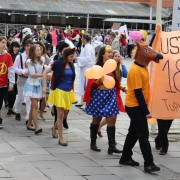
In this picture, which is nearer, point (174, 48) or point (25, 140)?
point (174, 48)

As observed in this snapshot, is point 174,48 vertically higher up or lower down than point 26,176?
higher up

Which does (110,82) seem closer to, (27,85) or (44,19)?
(27,85)

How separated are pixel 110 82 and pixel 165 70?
37.5 inches

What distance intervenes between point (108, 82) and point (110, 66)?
0.26 meters

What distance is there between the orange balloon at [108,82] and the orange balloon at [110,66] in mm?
120

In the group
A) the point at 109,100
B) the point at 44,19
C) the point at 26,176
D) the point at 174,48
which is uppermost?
the point at 44,19

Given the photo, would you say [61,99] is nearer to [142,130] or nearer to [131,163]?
[131,163]

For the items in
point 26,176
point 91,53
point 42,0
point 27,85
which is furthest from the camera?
point 42,0

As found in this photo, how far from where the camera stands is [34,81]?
990 cm

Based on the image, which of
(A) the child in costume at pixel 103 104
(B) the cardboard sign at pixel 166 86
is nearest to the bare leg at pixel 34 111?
(A) the child in costume at pixel 103 104

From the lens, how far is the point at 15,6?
4934cm

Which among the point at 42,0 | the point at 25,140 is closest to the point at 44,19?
the point at 42,0

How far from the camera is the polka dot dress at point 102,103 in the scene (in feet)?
26.8

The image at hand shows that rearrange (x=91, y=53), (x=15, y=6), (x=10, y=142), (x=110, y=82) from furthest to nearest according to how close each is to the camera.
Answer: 1. (x=15, y=6)
2. (x=91, y=53)
3. (x=10, y=142)
4. (x=110, y=82)
